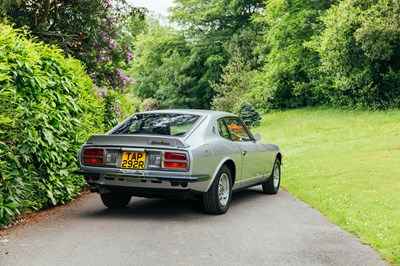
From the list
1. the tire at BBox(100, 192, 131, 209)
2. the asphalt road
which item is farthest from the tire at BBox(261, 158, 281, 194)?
the tire at BBox(100, 192, 131, 209)

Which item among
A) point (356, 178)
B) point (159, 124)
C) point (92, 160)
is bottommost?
point (356, 178)

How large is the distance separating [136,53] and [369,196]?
5804cm

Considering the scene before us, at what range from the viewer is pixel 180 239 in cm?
590

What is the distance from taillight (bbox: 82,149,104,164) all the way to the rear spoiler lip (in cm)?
Result: 13

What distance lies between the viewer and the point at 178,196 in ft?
22.9

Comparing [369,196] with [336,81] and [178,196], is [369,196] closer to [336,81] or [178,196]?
[178,196]

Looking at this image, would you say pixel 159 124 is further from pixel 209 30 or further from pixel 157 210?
pixel 209 30

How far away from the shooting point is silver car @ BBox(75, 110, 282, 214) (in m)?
6.82

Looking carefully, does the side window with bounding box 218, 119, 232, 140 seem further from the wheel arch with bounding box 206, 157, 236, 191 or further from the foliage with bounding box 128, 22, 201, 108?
the foliage with bounding box 128, 22, 201, 108

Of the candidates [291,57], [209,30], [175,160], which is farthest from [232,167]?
[209,30]

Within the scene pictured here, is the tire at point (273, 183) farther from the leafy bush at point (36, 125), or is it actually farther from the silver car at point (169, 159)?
the leafy bush at point (36, 125)

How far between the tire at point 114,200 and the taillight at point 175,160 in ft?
4.92

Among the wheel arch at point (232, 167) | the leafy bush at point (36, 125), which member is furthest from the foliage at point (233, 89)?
the wheel arch at point (232, 167)

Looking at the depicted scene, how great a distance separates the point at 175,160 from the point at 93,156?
1390 mm
